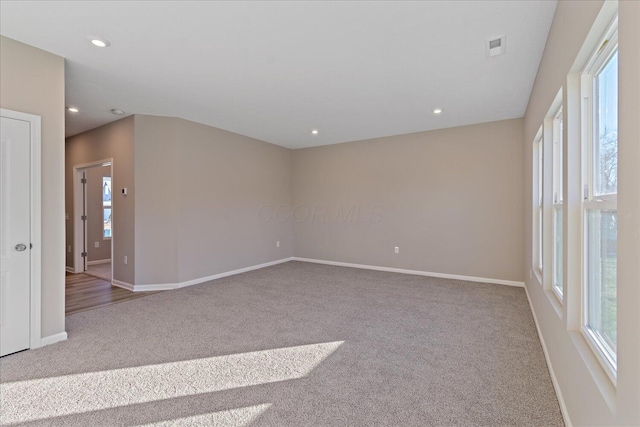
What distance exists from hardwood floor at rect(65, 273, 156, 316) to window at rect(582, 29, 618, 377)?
487 cm

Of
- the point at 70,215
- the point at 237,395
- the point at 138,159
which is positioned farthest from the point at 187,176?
the point at 237,395

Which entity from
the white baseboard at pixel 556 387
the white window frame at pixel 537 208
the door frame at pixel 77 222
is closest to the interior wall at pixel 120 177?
the door frame at pixel 77 222

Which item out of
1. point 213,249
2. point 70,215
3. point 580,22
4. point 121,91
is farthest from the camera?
point 70,215

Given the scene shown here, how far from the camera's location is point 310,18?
2209mm

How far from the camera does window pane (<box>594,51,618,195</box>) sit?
1.23 m

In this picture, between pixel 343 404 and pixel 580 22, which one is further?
pixel 343 404

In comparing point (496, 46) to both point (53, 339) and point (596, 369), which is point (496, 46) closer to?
point (596, 369)

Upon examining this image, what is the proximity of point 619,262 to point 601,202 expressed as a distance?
0.50 m

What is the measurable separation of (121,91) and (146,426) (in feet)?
11.8

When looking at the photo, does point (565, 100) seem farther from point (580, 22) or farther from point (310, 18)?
point (310, 18)

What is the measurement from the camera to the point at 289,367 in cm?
231

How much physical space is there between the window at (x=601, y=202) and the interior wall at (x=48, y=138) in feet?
13.2

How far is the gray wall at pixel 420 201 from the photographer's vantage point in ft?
15.5

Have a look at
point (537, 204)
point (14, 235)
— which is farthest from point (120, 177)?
point (537, 204)
